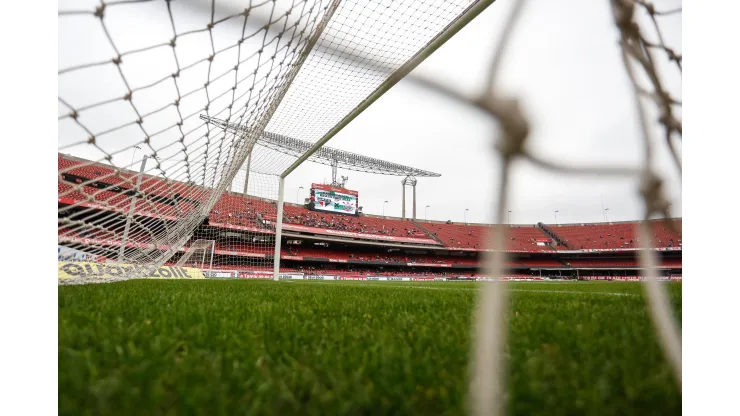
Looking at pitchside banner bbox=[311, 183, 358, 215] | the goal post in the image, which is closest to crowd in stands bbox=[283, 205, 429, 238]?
pitchside banner bbox=[311, 183, 358, 215]

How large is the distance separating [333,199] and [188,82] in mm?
28786

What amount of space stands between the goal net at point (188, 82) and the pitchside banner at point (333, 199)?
24.8 meters

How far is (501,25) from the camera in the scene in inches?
31.3

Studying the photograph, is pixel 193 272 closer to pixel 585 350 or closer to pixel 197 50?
pixel 197 50

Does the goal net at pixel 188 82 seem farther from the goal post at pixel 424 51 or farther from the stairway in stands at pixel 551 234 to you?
the stairway in stands at pixel 551 234

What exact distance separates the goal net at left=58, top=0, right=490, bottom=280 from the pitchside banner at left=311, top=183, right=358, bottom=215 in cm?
2476

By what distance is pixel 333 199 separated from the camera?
3077 centimetres

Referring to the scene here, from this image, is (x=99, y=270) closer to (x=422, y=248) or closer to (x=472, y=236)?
(x=422, y=248)

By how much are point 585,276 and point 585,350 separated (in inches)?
1439

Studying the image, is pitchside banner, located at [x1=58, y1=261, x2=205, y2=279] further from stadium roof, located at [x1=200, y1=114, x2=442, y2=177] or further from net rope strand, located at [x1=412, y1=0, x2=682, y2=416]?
stadium roof, located at [x1=200, y1=114, x2=442, y2=177]

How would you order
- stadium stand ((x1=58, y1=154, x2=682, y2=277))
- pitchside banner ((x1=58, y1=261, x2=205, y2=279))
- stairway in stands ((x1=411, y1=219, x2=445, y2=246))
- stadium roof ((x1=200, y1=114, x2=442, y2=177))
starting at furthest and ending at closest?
stairway in stands ((x1=411, y1=219, x2=445, y2=246)) < stadium roof ((x1=200, y1=114, x2=442, y2=177)) < stadium stand ((x1=58, y1=154, x2=682, y2=277)) < pitchside banner ((x1=58, y1=261, x2=205, y2=279))

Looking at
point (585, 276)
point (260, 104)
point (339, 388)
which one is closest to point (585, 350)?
point (339, 388)

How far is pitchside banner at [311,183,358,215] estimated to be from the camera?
30.1m

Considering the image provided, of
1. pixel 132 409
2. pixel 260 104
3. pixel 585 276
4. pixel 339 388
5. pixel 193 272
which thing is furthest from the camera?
pixel 585 276
